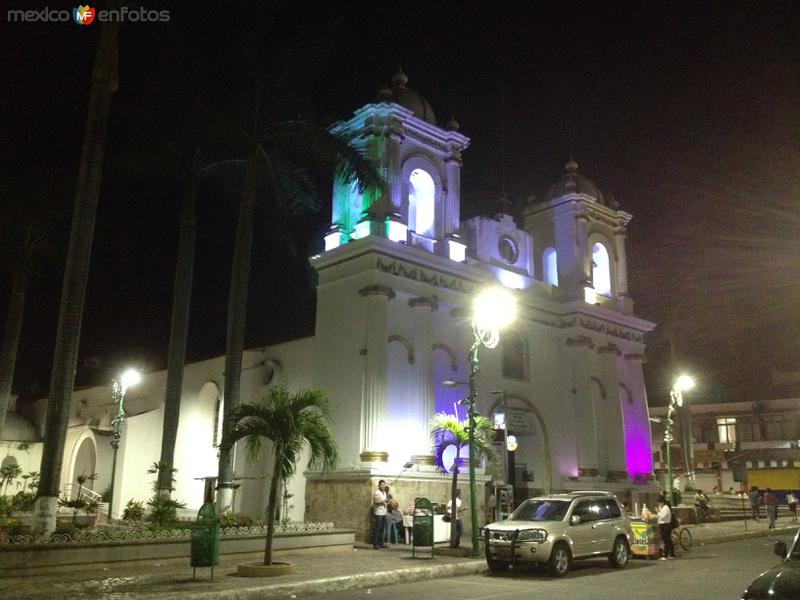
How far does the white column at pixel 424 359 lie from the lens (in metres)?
25.8

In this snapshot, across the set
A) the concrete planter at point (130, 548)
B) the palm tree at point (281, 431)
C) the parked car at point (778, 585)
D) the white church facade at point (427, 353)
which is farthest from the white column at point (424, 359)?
the parked car at point (778, 585)

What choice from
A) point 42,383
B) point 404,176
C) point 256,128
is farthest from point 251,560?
point 42,383

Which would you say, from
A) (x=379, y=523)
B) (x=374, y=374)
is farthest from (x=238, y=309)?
(x=379, y=523)

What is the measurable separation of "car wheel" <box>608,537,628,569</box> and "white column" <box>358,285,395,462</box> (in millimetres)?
8640

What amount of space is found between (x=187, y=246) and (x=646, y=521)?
51.3ft

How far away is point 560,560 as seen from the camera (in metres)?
15.6

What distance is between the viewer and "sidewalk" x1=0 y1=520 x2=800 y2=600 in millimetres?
12242

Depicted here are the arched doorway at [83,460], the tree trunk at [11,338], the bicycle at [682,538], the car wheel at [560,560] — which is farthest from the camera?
the arched doorway at [83,460]

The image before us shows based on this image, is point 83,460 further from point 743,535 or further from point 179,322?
point 743,535

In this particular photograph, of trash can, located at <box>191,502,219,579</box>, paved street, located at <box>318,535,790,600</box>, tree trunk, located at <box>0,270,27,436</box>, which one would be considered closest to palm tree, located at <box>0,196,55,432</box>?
tree trunk, located at <box>0,270,27,436</box>

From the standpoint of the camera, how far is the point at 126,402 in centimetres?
3741

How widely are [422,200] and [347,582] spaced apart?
18.0 m

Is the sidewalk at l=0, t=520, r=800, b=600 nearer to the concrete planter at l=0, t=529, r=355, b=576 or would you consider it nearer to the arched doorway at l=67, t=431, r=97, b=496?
the concrete planter at l=0, t=529, r=355, b=576

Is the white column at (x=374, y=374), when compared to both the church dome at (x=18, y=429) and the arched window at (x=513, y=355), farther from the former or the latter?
the church dome at (x=18, y=429)
